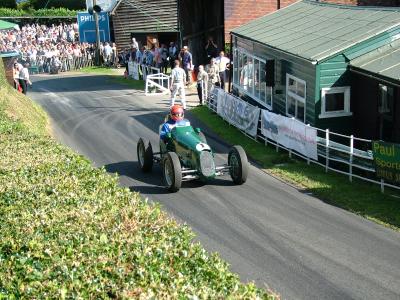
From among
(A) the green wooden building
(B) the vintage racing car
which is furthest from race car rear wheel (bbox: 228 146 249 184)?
(A) the green wooden building

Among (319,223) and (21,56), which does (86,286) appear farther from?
(21,56)

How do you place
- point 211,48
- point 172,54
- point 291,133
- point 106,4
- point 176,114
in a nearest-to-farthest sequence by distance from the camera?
1. point 176,114
2. point 291,133
3. point 211,48
4. point 172,54
5. point 106,4

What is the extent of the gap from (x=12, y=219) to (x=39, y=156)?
3.99m

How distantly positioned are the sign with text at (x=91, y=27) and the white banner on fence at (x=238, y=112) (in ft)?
74.2

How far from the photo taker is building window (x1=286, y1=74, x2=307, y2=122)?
18438 mm

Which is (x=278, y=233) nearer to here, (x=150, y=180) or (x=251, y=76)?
(x=150, y=180)

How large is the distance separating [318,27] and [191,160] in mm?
7931

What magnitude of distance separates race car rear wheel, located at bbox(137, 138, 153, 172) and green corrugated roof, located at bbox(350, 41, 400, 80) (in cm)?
584

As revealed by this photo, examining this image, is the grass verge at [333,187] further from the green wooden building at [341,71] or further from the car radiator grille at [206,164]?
the car radiator grille at [206,164]

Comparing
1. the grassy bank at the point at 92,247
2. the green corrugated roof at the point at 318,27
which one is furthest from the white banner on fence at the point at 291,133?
the grassy bank at the point at 92,247

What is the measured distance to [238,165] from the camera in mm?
15008

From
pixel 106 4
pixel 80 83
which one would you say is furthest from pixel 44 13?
pixel 80 83

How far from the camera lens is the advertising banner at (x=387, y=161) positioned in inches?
540

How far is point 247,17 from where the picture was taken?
30953mm
